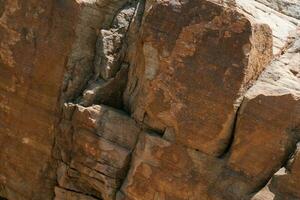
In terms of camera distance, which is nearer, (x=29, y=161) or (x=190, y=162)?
(x=190, y=162)

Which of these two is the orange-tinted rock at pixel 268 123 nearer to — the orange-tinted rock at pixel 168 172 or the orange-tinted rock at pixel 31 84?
the orange-tinted rock at pixel 168 172


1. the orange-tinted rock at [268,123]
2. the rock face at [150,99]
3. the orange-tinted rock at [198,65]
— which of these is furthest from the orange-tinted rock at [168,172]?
the orange-tinted rock at [268,123]

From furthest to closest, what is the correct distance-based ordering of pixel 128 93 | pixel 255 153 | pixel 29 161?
pixel 29 161 < pixel 128 93 < pixel 255 153

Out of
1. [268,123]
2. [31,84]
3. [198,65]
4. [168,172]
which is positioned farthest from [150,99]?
[31,84]

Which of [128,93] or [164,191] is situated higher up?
[128,93]

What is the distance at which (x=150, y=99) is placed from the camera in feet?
24.2

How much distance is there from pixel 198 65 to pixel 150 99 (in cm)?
85

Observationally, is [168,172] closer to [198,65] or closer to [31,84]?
[198,65]

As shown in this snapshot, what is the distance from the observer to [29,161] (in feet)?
29.5

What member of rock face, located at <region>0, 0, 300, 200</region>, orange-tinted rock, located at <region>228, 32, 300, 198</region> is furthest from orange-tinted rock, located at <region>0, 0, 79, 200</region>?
orange-tinted rock, located at <region>228, 32, 300, 198</region>

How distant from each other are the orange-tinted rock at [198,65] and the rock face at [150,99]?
0.05ft

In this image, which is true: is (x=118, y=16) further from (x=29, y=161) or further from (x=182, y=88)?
(x=29, y=161)

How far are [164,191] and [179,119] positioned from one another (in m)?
1.05

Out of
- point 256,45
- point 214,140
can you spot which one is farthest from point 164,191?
point 256,45
